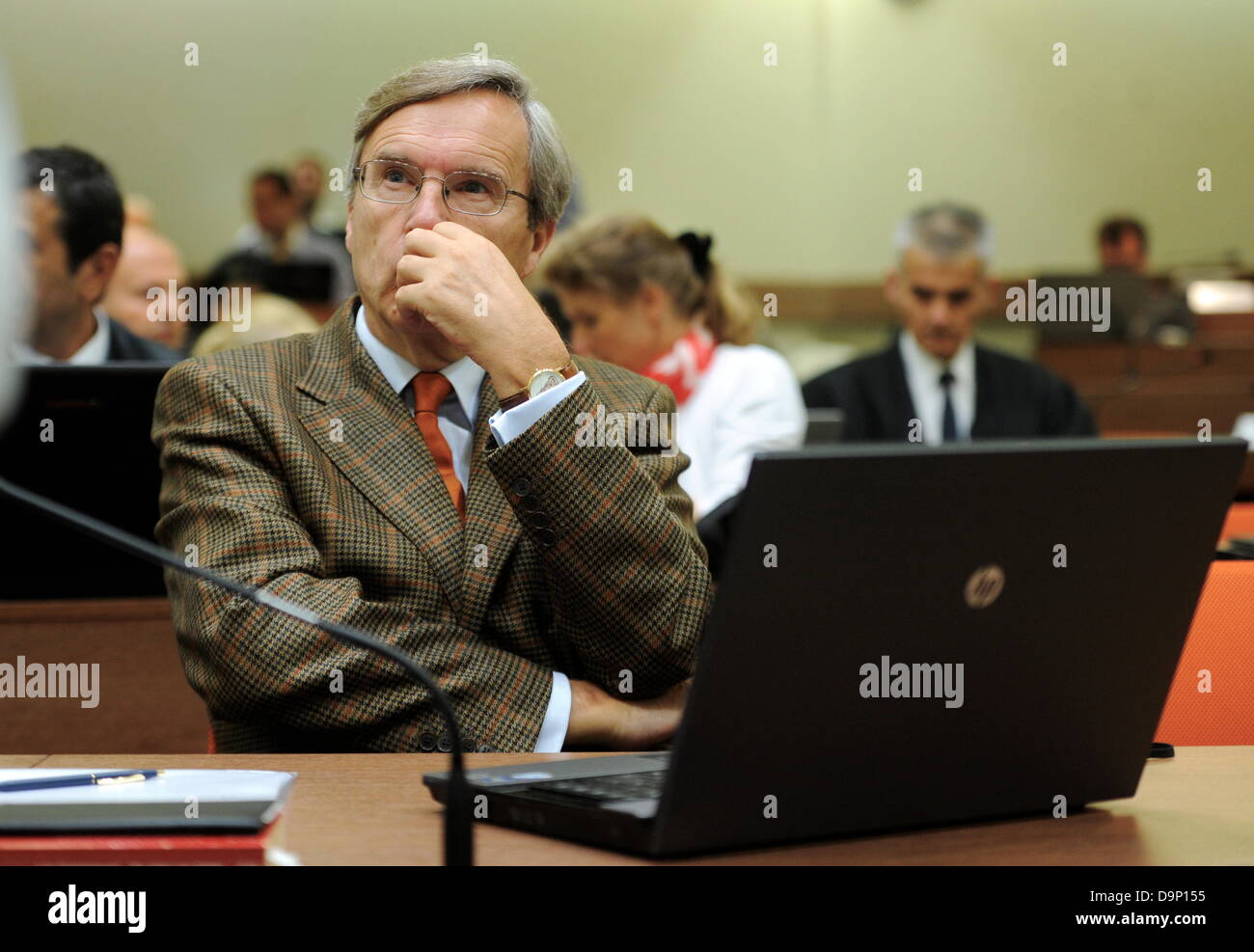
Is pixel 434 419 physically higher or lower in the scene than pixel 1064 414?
lower

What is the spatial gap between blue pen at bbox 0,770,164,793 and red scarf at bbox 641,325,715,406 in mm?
2888

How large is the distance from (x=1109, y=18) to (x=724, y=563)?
9.92m

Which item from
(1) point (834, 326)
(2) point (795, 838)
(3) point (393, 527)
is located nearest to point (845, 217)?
(1) point (834, 326)

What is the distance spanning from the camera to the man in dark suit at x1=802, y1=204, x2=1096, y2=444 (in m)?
4.45

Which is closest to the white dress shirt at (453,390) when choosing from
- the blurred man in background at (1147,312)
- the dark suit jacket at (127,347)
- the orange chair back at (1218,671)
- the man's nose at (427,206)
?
the man's nose at (427,206)

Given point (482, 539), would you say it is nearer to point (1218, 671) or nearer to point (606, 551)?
point (606, 551)

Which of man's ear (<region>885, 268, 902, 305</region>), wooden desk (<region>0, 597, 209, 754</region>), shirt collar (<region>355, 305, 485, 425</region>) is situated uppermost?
man's ear (<region>885, 268, 902, 305</region>)

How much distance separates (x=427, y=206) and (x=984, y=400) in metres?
→ 2.94

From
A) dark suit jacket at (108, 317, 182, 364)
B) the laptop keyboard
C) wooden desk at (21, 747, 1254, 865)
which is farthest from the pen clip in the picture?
dark suit jacket at (108, 317, 182, 364)

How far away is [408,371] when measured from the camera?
1.83 metres

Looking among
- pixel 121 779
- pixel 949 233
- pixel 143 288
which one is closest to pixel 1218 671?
pixel 121 779

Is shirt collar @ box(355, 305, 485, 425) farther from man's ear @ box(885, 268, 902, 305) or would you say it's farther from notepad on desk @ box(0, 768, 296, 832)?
man's ear @ box(885, 268, 902, 305)

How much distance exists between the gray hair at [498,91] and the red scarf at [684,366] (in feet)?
6.46

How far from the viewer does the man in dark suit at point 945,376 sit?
4.45 meters
